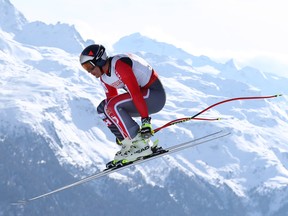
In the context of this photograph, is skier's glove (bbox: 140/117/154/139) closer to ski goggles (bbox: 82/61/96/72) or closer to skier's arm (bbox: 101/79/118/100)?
skier's arm (bbox: 101/79/118/100)

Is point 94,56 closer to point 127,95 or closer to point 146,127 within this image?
point 127,95

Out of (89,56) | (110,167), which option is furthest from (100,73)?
(110,167)

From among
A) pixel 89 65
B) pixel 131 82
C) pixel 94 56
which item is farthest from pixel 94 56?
pixel 131 82

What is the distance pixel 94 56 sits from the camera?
1429 centimetres

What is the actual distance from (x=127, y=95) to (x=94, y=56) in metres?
1.80

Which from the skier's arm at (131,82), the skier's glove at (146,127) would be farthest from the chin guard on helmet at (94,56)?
the skier's glove at (146,127)

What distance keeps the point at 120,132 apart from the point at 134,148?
63 cm

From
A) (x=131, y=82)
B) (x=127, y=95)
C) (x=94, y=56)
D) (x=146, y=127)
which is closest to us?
(x=94, y=56)

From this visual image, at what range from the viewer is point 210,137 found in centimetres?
1694

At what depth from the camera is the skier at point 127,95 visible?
14500 mm

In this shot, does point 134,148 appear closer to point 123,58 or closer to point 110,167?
point 110,167

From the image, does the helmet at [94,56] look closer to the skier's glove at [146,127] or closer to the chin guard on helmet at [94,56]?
the chin guard on helmet at [94,56]

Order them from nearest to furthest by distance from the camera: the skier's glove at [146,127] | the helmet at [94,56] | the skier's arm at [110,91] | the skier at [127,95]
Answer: the helmet at [94,56]
the skier at [127,95]
the skier's glove at [146,127]
the skier's arm at [110,91]

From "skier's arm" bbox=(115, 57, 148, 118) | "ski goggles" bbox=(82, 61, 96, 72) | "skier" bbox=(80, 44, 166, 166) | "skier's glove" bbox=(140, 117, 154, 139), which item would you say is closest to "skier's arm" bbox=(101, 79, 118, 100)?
"skier" bbox=(80, 44, 166, 166)
